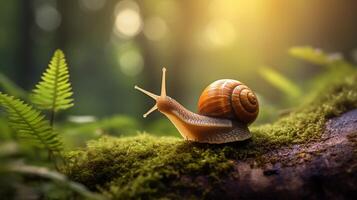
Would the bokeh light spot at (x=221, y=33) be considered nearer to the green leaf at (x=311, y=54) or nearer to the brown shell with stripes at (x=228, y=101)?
the green leaf at (x=311, y=54)

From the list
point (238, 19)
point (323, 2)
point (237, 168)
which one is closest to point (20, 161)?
point (237, 168)

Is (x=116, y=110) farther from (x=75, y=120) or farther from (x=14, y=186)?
(x=14, y=186)

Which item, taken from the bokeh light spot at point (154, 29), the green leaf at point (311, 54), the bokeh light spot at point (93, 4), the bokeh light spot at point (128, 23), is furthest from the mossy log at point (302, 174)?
the bokeh light spot at point (93, 4)

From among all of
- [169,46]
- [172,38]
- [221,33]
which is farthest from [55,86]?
[221,33]

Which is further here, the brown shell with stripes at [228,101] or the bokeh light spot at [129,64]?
the bokeh light spot at [129,64]

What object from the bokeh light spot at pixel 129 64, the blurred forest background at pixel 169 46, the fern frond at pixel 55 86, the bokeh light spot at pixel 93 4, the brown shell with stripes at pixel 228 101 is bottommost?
the fern frond at pixel 55 86

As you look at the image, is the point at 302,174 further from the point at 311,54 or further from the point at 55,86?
the point at 311,54
